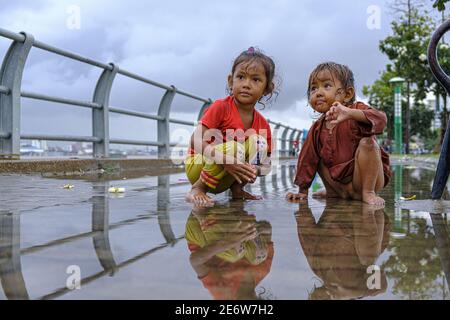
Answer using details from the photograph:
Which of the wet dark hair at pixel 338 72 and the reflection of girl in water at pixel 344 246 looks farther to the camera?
the wet dark hair at pixel 338 72

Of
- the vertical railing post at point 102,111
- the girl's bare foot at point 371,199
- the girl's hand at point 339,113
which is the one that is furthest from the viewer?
the vertical railing post at point 102,111

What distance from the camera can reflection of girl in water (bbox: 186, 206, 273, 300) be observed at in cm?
108

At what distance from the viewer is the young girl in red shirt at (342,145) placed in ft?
9.55

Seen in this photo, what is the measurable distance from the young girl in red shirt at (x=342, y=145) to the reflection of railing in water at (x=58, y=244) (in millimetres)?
1068

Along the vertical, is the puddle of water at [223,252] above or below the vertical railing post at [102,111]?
below

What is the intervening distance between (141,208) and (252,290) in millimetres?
1580

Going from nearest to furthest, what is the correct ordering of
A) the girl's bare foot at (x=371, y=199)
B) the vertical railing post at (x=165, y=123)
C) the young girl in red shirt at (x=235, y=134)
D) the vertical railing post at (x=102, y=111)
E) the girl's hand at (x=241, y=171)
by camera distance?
the girl's bare foot at (x=371, y=199) → the girl's hand at (x=241, y=171) → the young girl in red shirt at (x=235, y=134) → the vertical railing post at (x=102, y=111) → the vertical railing post at (x=165, y=123)

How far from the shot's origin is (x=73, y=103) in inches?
250

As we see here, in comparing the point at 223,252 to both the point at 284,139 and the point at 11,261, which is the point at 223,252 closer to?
the point at 11,261

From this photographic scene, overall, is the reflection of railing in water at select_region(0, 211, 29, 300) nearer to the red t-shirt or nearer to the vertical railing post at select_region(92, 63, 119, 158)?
the red t-shirt

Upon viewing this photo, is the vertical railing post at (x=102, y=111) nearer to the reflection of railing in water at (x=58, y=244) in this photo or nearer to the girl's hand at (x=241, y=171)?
the girl's hand at (x=241, y=171)

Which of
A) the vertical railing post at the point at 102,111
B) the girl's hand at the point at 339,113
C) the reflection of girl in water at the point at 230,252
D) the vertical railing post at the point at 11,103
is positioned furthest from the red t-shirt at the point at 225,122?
the vertical railing post at the point at 102,111

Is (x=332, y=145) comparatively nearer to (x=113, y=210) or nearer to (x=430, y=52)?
(x=430, y=52)
